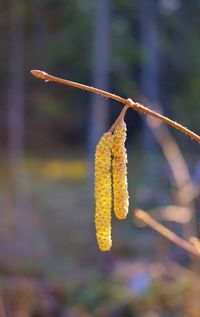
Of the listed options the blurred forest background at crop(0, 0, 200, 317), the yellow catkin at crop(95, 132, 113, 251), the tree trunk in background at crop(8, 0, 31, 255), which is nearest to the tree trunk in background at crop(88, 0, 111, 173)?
the blurred forest background at crop(0, 0, 200, 317)

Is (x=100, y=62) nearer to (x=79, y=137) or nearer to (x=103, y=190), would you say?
(x=79, y=137)

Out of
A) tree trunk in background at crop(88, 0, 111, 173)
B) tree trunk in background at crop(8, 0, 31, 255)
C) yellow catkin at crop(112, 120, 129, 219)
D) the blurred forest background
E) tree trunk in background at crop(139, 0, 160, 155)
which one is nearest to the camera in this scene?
yellow catkin at crop(112, 120, 129, 219)

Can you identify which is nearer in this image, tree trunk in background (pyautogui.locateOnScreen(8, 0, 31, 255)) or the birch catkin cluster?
the birch catkin cluster

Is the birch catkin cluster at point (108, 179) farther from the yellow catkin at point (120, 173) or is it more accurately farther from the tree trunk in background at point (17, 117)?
the tree trunk in background at point (17, 117)

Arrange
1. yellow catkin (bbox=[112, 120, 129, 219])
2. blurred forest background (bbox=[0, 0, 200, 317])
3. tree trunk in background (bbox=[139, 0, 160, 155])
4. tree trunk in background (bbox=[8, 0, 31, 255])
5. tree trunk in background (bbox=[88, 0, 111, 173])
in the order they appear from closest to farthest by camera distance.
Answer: yellow catkin (bbox=[112, 120, 129, 219]) → blurred forest background (bbox=[0, 0, 200, 317]) → tree trunk in background (bbox=[8, 0, 31, 255]) → tree trunk in background (bbox=[88, 0, 111, 173]) → tree trunk in background (bbox=[139, 0, 160, 155])

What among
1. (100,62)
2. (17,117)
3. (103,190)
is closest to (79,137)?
(17,117)

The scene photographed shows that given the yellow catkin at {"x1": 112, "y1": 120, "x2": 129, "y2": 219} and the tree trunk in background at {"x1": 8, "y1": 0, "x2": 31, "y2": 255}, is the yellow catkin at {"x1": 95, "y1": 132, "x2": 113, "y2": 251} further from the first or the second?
the tree trunk in background at {"x1": 8, "y1": 0, "x2": 31, "y2": 255}

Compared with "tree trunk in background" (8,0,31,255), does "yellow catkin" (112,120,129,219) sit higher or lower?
lower
